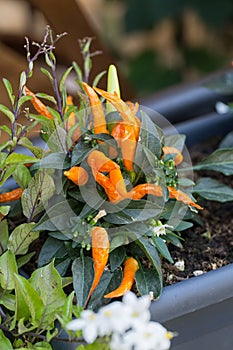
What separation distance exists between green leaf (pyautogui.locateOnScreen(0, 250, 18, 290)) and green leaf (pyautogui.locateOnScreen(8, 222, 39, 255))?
0.06 metres

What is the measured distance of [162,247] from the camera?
3.21 ft

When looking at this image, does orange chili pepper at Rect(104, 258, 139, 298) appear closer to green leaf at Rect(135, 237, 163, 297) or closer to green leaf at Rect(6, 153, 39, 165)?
green leaf at Rect(135, 237, 163, 297)

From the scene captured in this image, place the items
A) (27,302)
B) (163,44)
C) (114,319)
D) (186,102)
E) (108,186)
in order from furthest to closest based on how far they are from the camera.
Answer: (163,44)
(186,102)
(108,186)
(27,302)
(114,319)

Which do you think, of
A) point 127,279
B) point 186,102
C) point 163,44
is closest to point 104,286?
point 127,279

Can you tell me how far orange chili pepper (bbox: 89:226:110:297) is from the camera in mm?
938

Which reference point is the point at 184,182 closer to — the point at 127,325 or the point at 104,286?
the point at 104,286

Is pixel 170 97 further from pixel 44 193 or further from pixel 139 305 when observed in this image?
pixel 139 305

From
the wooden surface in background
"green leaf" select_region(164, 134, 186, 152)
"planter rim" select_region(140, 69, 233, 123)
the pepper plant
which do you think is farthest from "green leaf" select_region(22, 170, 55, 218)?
the wooden surface in background

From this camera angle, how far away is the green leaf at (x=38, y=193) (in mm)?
974

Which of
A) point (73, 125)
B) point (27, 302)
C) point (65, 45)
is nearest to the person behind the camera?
point (27, 302)

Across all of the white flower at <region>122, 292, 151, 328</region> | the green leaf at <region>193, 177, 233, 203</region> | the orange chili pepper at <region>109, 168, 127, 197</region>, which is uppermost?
the orange chili pepper at <region>109, 168, 127, 197</region>

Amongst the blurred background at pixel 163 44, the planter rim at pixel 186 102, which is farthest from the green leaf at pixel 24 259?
the blurred background at pixel 163 44

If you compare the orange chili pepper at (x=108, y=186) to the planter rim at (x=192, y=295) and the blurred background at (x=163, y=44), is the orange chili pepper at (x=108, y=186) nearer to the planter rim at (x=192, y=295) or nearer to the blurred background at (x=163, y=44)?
the planter rim at (x=192, y=295)

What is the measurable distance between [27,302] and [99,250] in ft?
0.40
